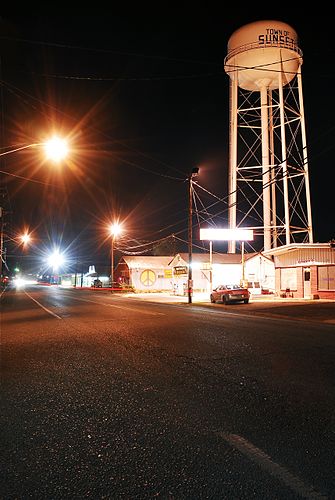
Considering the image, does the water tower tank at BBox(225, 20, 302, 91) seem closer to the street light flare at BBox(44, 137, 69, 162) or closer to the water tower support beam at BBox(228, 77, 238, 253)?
the water tower support beam at BBox(228, 77, 238, 253)

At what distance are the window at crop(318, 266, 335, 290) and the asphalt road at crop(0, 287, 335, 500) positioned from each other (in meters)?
19.5

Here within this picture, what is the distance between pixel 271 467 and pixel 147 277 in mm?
49591

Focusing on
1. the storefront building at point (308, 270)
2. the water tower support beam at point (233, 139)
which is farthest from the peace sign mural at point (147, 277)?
the storefront building at point (308, 270)

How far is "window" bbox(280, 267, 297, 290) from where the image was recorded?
29.5 metres

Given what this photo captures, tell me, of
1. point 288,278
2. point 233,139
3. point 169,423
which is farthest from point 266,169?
point 169,423

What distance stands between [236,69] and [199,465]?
3787 cm

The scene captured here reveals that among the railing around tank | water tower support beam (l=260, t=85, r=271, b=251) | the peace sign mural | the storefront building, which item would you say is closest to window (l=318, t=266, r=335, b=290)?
the storefront building

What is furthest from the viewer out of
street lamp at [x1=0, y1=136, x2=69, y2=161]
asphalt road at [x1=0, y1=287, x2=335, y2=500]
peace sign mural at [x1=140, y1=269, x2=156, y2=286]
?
peace sign mural at [x1=140, y1=269, x2=156, y2=286]

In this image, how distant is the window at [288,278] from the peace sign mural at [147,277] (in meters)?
24.3

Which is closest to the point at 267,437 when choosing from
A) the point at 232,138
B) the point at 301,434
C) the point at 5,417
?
the point at 301,434

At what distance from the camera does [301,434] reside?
397 centimetres

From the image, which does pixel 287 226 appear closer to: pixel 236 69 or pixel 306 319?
pixel 236 69

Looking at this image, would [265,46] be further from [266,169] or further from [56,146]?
[56,146]

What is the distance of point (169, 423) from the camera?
430cm
